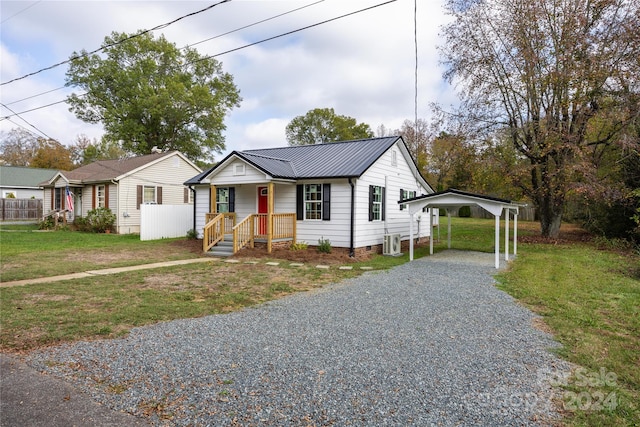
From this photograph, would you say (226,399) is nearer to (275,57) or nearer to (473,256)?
(473,256)

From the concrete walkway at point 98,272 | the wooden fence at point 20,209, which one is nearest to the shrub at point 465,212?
the concrete walkway at point 98,272

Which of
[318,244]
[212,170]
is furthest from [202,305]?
[212,170]

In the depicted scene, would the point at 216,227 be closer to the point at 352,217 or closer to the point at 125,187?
the point at 352,217

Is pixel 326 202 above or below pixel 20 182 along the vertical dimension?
below

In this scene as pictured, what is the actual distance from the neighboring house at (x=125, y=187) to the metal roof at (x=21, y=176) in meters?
10.3

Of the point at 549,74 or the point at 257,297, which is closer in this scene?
the point at 257,297

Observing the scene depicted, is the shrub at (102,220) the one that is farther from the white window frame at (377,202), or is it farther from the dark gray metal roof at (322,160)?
the white window frame at (377,202)

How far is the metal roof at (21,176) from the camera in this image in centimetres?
3198

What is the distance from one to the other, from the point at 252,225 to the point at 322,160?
3.57 m

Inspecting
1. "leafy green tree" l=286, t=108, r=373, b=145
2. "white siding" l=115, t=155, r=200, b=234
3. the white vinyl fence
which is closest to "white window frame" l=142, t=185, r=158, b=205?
"white siding" l=115, t=155, r=200, b=234

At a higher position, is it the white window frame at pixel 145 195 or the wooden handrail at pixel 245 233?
the white window frame at pixel 145 195

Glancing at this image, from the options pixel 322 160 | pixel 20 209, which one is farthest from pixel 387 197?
pixel 20 209

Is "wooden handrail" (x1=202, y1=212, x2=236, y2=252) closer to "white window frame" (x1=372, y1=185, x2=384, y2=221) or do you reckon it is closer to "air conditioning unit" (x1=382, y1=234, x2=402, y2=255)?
"white window frame" (x1=372, y1=185, x2=384, y2=221)

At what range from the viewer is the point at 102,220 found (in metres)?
20.4
